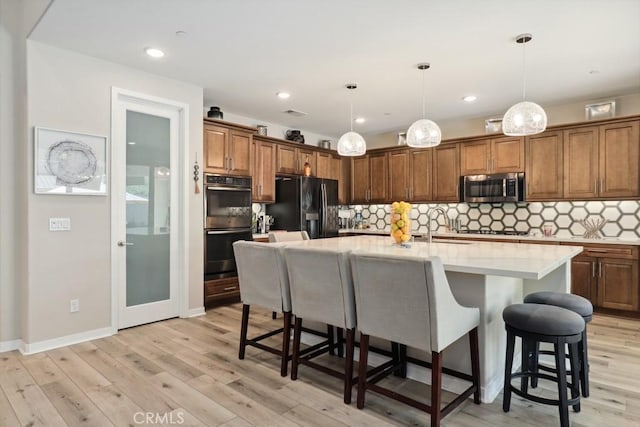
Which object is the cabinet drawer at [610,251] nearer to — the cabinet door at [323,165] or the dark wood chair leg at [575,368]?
the dark wood chair leg at [575,368]

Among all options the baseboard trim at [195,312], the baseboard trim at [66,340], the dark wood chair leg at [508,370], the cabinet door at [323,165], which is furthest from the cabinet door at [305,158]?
the dark wood chair leg at [508,370]

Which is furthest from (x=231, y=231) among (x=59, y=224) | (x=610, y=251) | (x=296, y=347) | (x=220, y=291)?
(x=610, y=251)

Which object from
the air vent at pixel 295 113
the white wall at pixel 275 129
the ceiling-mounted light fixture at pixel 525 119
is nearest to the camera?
the ceiling-mounted light fixture at pixel 525 119

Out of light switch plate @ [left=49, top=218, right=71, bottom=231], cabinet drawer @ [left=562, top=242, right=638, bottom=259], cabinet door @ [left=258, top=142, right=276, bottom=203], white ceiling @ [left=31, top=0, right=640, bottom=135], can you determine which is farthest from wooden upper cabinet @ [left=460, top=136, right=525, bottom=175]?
light switch plate @ [left=49, top=218, right=71, bottom=231]

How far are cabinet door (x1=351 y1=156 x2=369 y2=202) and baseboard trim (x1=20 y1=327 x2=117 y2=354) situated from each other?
185 inches

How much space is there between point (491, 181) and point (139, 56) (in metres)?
4.78

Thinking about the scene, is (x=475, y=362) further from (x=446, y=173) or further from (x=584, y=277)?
(x=446, y=173)

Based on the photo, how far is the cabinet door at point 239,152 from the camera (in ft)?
16.0

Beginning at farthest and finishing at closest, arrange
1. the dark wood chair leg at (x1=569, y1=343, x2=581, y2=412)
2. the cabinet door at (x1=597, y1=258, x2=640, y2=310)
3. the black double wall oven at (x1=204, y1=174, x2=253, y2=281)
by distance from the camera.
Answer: the black double wall oven at (x1=204, y1=174, x2=253, y2=281) < the cabinet door at (x1=597, y1=258, x2=640, y2=310) < the dark wood chair leg at (x1=569, y1=343, x2=581, y2=412)

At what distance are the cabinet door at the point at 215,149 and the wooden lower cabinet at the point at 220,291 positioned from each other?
1419mm

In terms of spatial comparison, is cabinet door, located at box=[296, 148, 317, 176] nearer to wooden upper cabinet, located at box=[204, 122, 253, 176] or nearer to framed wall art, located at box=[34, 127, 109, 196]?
wooden upper cabinet, located at box=[204, 122, 253, 176]

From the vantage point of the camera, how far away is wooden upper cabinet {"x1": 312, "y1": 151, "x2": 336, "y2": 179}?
654cm

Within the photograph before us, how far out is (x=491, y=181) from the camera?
5.40 m

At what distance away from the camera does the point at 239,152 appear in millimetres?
4988
